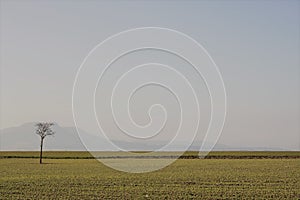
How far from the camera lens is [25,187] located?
32.8 m

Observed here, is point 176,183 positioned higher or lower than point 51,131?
lower

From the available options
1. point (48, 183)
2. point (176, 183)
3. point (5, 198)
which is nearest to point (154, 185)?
point (176, 183)

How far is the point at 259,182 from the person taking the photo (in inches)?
1442

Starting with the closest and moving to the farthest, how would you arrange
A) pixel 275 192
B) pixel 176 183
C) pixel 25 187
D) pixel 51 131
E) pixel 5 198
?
1. pixel 5 198
2. pixel 275 192
3. pixel 25 187
4. pixel 176 183
5. pixel 51 131

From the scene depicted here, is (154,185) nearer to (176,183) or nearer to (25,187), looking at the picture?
(176,183)

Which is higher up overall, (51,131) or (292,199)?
(51,131)

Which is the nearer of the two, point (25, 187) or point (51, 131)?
point (25, 187)

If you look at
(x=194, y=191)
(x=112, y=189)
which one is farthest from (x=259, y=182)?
(x=112, y=189)

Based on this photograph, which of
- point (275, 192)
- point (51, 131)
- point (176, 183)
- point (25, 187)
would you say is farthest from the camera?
point (51, 131)

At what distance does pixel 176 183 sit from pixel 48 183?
9.39 metres

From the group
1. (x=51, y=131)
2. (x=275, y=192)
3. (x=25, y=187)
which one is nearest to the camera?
(x=275, y=192)

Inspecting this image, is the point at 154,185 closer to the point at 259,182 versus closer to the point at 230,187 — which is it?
the point at 230,187

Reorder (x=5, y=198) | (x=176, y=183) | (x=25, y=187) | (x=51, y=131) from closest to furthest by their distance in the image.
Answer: (x=5, y=198) < (x=25, y=187) < (x=176, y=183) < (x=51, y=131)

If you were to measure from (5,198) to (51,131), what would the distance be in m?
60.3
